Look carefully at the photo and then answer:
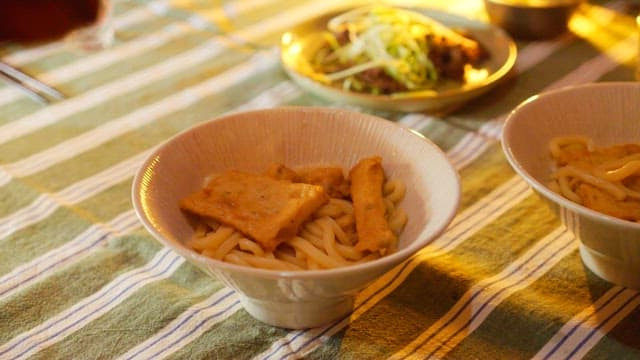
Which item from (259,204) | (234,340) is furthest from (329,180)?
(234,340)

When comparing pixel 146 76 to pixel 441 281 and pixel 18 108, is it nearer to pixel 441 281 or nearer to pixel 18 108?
pixel 18 108

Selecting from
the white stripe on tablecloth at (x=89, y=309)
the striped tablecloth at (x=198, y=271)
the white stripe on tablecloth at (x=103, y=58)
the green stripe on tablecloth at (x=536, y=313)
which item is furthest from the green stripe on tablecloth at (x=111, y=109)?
the green stripe on tablecloth at (x=536, y=313)

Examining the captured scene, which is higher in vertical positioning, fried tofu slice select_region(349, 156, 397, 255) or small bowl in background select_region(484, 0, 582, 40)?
fried tofu slice select_region(349, 156, 397, 255)

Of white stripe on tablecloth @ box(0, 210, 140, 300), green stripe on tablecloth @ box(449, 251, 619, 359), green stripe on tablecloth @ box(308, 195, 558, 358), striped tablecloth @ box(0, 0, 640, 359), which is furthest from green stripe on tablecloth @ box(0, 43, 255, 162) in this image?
green stripe on tablecloth @ box(449, 251, 619, 359)

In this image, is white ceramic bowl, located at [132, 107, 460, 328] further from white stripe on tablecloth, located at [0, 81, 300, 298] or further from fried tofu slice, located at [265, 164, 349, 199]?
white stripe on tablecloth, located at [0, 81, 300, 298]

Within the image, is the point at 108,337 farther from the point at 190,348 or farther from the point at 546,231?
the point at 546,231
